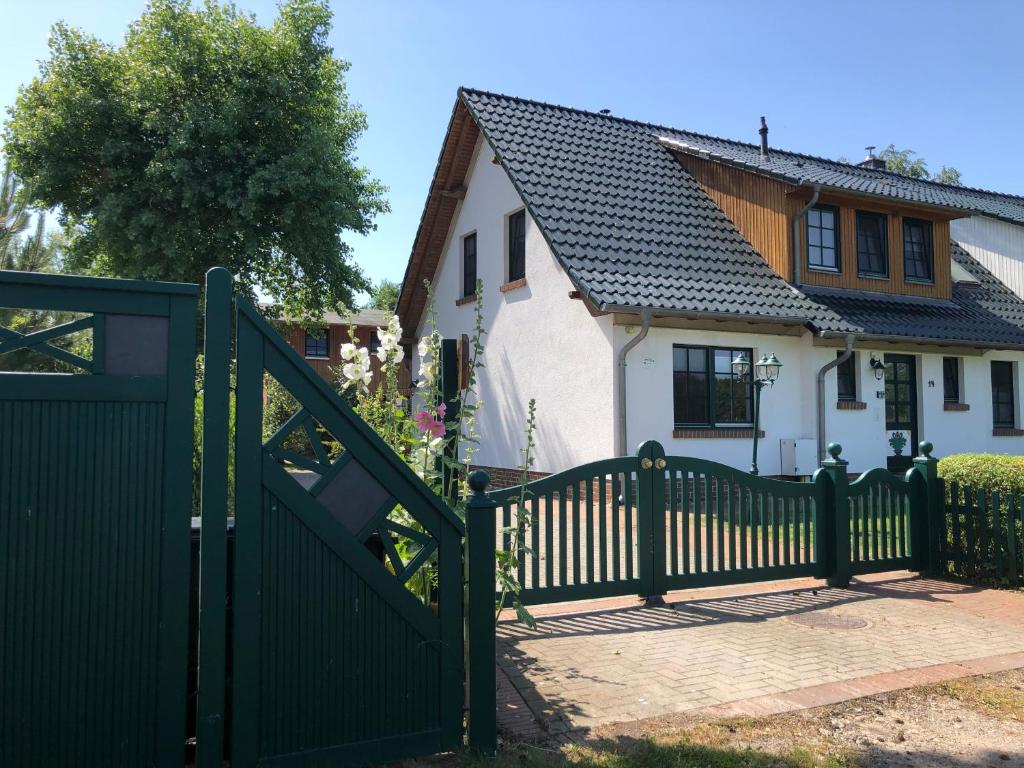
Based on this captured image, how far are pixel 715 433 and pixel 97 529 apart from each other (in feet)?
39.5

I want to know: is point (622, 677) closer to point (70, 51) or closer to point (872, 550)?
point (872, 550)

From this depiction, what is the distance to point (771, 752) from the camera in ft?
12.4

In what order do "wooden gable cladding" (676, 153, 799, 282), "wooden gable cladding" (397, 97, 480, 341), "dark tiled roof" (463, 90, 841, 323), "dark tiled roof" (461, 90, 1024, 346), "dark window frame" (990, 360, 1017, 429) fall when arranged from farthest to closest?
1. "dark window frame" (990, 360, 1017, 429)
2. "wooden gable cladding" (397, 97, 480, 341)
3. "wooden gable cladding" (676, 153, 799, 282)
4. "dark tiled roof" (461, 90, 1024, 346)
5. "dark tiled roof" (463, 90, 841, 323)

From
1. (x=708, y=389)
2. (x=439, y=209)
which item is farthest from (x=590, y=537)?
(x=439, y=209)

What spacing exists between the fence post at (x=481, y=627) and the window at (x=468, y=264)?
14.5 meters

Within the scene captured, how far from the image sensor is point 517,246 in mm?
16547

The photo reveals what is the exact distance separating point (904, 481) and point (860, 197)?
9120 millimetres

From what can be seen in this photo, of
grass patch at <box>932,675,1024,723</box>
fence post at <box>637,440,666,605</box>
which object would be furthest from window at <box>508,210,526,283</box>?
grass patch at <box>932,675,1024,723</box>

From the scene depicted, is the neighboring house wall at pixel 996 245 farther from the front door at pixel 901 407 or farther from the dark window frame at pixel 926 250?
A: the front door at pixel 901 407

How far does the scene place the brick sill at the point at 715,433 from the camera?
1375 centimetres

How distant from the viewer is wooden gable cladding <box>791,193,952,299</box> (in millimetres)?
15711

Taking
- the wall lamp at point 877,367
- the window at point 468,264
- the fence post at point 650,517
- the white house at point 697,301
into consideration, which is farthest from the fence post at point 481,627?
the window at point 468,264

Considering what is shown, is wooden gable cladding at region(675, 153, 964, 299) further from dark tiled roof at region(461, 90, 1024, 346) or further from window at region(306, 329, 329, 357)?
window at region(306, 329, 329, 357)

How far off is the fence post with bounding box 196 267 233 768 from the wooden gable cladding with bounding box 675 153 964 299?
13.7m
